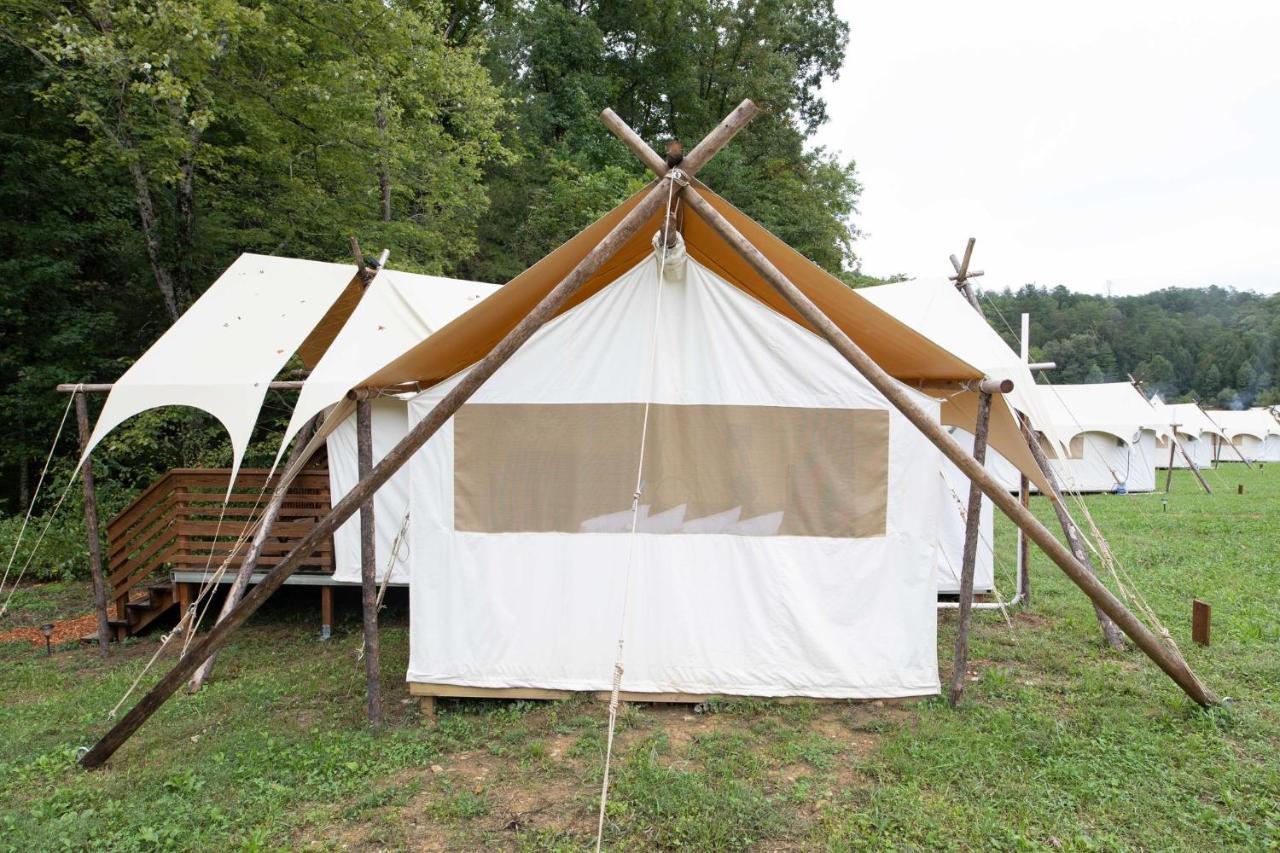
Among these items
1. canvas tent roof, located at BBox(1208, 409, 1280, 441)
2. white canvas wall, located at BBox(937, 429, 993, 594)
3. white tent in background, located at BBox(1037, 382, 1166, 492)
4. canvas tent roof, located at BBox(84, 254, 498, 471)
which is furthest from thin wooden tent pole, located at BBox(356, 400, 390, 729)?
canvas tent roof, located at BBox(1208, 409, 1280, 441)

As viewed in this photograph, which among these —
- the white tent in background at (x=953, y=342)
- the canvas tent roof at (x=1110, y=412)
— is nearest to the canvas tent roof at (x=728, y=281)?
the white tent in background at (x=953, y=342)

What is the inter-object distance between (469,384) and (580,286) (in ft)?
2.30

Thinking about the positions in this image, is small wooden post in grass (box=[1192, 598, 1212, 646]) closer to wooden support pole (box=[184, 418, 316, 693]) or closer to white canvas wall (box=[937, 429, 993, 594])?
white canvas wall (box=[937, 429, 993, 594])

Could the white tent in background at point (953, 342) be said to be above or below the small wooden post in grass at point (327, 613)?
above

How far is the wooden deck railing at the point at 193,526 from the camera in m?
6.53

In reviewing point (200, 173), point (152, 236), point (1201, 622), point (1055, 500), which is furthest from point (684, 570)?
point (200, 173)

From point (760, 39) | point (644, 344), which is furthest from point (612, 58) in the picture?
point (644, 344)

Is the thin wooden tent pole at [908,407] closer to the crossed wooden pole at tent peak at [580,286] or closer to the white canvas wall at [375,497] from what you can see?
the crossed wooden pole at tent peak at [580,286]

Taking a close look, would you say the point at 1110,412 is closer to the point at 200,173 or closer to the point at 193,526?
the point at 193,526

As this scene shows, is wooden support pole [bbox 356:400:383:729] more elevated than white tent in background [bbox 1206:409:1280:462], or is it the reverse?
wooden support pole [bbox 356:400:383:729]

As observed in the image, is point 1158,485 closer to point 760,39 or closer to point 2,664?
point 760,39

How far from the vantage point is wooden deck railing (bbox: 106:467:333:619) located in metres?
6.53

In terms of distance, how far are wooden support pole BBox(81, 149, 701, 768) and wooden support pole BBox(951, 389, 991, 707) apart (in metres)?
2.50

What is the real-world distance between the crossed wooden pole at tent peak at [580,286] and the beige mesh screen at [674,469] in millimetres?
950
